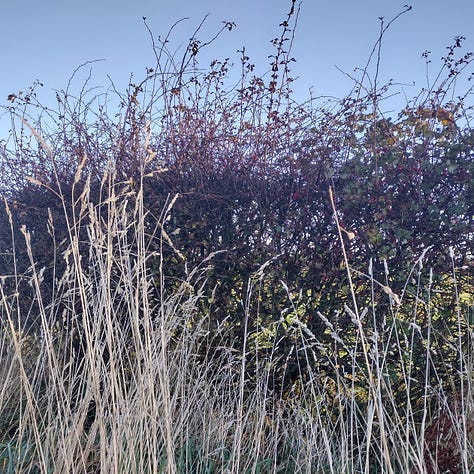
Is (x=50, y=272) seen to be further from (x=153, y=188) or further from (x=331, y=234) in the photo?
(x=331, y=234)

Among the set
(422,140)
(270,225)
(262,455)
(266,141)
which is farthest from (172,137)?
(262,455)

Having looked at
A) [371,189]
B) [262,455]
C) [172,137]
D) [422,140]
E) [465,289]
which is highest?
[172,137]

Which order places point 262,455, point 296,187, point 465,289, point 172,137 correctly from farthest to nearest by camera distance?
point 172,137, point 296,187, point 465,289, point 262,455

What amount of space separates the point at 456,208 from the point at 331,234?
716 mm

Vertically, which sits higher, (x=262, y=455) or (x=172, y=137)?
(x=172, y=137)

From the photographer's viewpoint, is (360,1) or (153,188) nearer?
(153,188)

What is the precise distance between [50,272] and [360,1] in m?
3.28

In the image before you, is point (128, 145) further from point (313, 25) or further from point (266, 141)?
point (313, 25)

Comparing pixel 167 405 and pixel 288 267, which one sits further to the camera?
pixel 288 267

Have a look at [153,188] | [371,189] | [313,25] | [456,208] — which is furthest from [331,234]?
[313,25]

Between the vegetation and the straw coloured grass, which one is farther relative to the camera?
the vegetation

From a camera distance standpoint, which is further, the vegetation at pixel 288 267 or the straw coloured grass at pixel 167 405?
the vegetation at pixel 288 267

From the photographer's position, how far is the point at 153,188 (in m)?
3.52

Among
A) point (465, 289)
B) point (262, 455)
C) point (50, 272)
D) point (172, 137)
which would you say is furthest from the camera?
point (50, 272)
